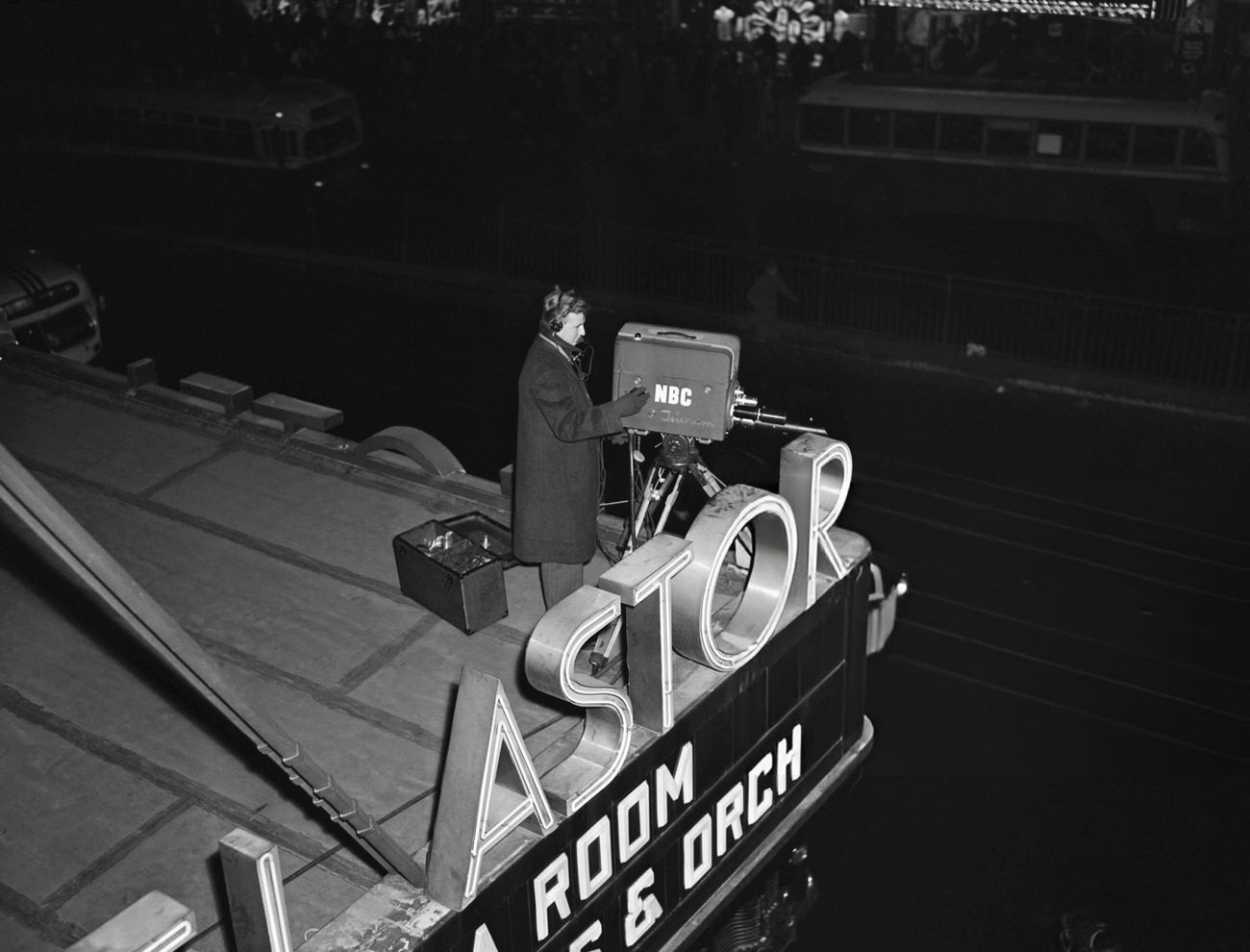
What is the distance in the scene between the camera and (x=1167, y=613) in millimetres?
11852

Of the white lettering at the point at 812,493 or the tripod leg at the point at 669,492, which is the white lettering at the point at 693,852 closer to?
the white lettering at the point at 812,493

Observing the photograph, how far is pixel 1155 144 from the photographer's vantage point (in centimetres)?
1766

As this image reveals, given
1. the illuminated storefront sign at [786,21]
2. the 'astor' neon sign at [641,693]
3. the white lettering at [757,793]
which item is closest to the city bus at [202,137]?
the illuminated storefront sign at [786,21]

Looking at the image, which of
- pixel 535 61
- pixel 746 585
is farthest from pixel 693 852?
pixel 535 61

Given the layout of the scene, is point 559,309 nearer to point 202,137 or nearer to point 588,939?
point 588,939

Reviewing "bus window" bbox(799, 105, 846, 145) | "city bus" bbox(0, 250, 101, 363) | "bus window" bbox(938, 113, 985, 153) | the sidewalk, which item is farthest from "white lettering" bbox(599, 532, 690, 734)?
"bus window" bbox(799, 105, 846, 145)

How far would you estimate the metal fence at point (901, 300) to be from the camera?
16.1m

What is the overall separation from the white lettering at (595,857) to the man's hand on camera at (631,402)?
190 centimetres

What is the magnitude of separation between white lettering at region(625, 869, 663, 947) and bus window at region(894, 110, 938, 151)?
14.9 metres

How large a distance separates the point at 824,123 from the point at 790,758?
14.4 metres

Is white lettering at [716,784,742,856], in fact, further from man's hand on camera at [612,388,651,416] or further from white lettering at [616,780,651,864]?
man's hand on camera at [612,388,651,416]

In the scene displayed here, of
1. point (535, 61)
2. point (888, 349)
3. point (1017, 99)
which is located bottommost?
point (888, 349)

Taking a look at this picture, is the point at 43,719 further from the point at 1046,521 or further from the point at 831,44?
the point at 831,44

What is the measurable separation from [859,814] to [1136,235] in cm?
1189
